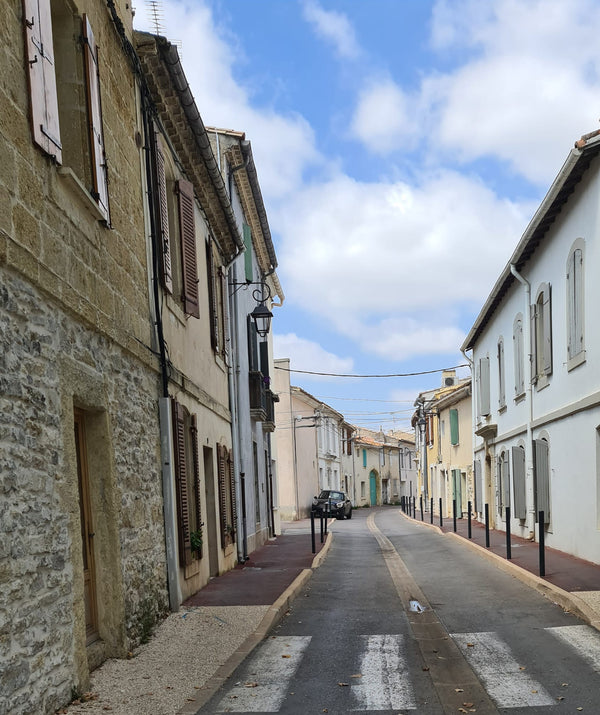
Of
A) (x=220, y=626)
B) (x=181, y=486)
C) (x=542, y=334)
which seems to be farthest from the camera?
(x=542, y=334)

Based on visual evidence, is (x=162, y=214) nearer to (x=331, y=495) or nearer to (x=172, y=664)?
(x=172, y=664)

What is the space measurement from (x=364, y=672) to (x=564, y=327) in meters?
9.38

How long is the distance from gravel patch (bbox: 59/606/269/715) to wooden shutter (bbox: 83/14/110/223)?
150 inches

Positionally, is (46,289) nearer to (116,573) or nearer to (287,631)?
(116,573)

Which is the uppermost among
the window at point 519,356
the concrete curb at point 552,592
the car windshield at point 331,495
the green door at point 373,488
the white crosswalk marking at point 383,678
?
the green door at point 373,488

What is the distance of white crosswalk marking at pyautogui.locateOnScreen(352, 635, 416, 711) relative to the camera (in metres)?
5.66

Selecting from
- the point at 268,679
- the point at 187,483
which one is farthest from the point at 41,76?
the point at 187,483

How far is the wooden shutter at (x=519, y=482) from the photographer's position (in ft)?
61.3

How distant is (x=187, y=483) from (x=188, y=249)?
331 centimetres

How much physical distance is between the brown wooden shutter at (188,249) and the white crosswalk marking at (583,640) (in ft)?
20.1

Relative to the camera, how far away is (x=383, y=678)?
635 cm

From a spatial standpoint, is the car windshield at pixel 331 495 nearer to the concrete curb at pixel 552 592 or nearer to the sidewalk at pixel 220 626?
the sidewalk at pixel 220 626

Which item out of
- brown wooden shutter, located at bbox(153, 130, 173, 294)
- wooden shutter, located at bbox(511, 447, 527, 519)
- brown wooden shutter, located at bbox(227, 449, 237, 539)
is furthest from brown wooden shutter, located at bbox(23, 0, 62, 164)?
wooden shutter, located at bbox(511, 447, 527, 519)

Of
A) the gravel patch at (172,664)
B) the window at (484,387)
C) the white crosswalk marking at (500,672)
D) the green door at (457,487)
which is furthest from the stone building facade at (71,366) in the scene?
the green door at (457,487)
